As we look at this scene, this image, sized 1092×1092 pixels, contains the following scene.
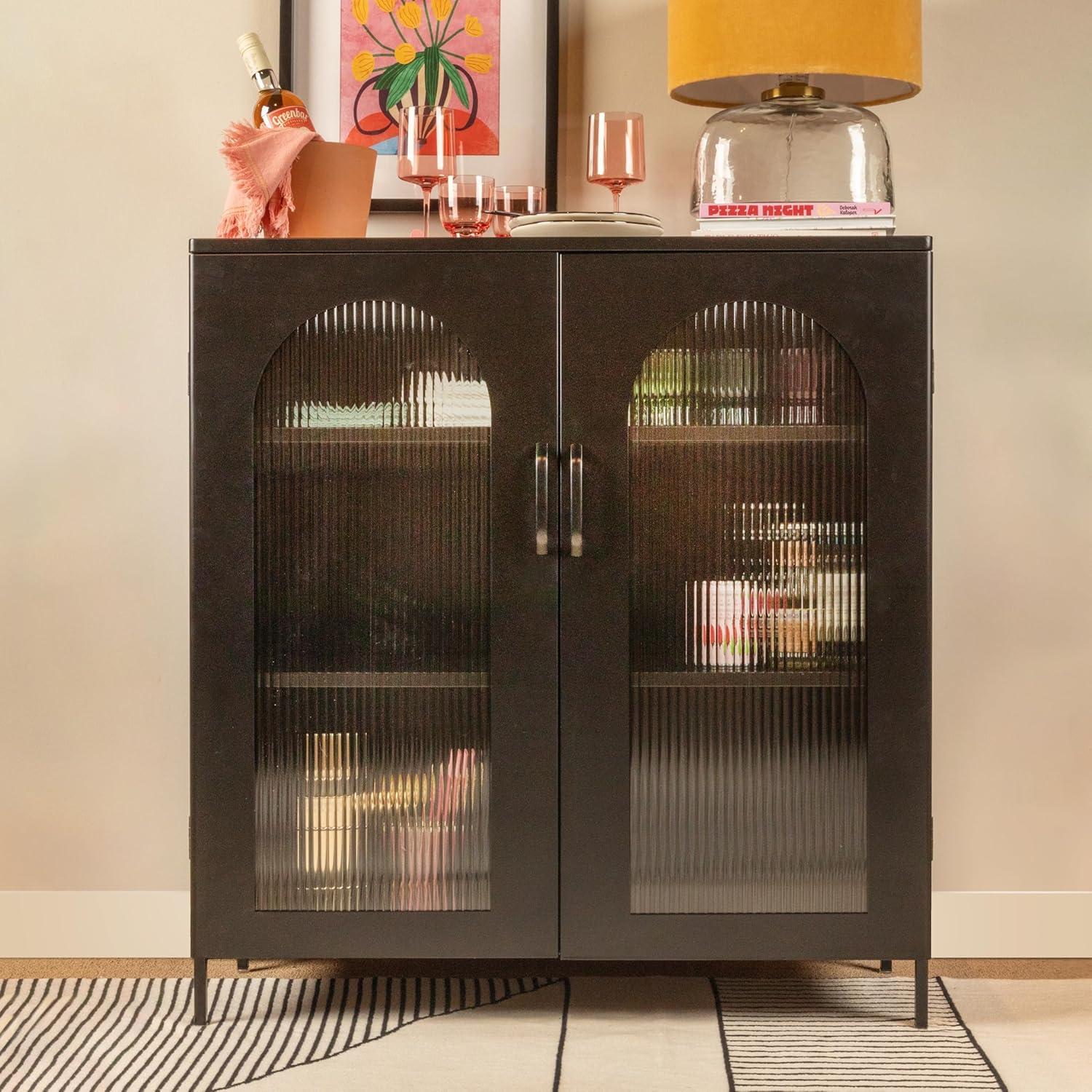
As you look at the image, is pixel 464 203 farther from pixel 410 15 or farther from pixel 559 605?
pixel 559 605

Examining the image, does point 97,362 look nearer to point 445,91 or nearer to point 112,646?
point 112,646

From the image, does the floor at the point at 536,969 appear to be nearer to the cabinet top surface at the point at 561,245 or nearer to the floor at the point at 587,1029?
the floor at the point at 587,1029

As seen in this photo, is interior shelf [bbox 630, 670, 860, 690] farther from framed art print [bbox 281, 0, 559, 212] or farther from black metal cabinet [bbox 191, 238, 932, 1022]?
framed art print [bbox 281, 0, 559, 212]

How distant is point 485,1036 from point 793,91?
5.61ft

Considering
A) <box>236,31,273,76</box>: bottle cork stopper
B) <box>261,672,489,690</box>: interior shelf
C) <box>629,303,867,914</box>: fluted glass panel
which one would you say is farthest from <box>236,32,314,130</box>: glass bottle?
<box>261,672,489,690</box>: interior shelf

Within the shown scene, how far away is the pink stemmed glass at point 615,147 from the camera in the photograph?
2182 mm

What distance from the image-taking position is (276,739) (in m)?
1.96

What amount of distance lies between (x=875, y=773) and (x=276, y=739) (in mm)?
959

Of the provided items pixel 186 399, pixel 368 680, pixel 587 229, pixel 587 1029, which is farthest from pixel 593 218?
pixel 587 1029

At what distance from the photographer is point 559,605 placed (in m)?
1.93

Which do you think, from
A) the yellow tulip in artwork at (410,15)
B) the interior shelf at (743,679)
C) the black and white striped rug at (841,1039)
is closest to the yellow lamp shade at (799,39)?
the yellow tulip in artwork at (410,15)

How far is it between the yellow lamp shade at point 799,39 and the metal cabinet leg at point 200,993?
1685mm

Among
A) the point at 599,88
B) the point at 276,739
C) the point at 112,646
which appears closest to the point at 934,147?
the point at 599,88

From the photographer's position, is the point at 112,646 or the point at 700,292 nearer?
the point at 700,292
